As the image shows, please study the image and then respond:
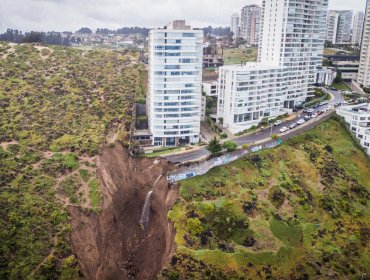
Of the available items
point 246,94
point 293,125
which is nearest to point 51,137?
point 246,94

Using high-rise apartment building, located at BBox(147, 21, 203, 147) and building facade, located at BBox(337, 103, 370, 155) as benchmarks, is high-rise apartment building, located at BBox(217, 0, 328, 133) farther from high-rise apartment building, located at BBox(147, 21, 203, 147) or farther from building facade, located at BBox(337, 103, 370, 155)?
building facade, located at BBox(337, 103, 370, 155)

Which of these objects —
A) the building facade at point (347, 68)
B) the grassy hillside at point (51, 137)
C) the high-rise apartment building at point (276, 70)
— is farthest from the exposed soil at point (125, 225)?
the building facade at point (347, 68)

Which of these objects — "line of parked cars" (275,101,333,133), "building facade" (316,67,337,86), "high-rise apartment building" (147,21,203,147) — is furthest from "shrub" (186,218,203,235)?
"building facade" (316,67,337,86)

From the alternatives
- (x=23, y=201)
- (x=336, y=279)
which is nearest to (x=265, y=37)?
(x=336, y=279)

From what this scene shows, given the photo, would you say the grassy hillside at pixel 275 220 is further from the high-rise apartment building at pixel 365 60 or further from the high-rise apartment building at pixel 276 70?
the high-rise apartment building at pixel 365 60

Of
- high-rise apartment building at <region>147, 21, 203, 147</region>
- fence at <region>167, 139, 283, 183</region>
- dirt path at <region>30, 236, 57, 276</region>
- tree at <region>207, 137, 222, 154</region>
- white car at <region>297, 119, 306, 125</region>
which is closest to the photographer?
dirt path at <region>30, 236, 57, 276</region>
